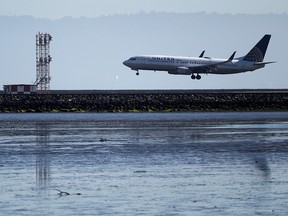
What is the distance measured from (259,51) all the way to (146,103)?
72411mm

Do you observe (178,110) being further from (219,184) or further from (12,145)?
(219,184)

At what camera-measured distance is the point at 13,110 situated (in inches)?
4252

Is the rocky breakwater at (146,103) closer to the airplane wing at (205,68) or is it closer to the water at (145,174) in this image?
the airplane wing at (205,68)

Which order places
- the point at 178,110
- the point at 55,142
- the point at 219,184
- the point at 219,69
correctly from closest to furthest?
the point at 219,184 → the point at 55,142 → the point at 178,110 → the point at 219,69

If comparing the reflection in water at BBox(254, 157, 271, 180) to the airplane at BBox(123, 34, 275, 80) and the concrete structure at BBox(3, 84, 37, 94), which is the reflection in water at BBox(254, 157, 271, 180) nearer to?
the concrete structure at BBox(3, 84, 37, 94)

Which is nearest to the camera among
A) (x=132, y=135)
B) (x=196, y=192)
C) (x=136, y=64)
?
(x=196, y=192)

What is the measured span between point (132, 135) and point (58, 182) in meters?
25.7

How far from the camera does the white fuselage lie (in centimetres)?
15000

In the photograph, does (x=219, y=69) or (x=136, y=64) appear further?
(x=219, y=69)

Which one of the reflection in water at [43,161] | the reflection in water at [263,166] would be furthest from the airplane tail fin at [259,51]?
the reflection in water at [263,166]

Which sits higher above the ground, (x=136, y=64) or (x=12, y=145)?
(x=136, y=64)

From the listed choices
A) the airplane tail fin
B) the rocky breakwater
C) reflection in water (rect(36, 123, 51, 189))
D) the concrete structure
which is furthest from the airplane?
reflection in water (rect(36, 123, 51, 189))

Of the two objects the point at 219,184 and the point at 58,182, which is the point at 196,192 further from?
the point at 58,182

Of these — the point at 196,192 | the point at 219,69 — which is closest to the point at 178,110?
the point at 219,69
